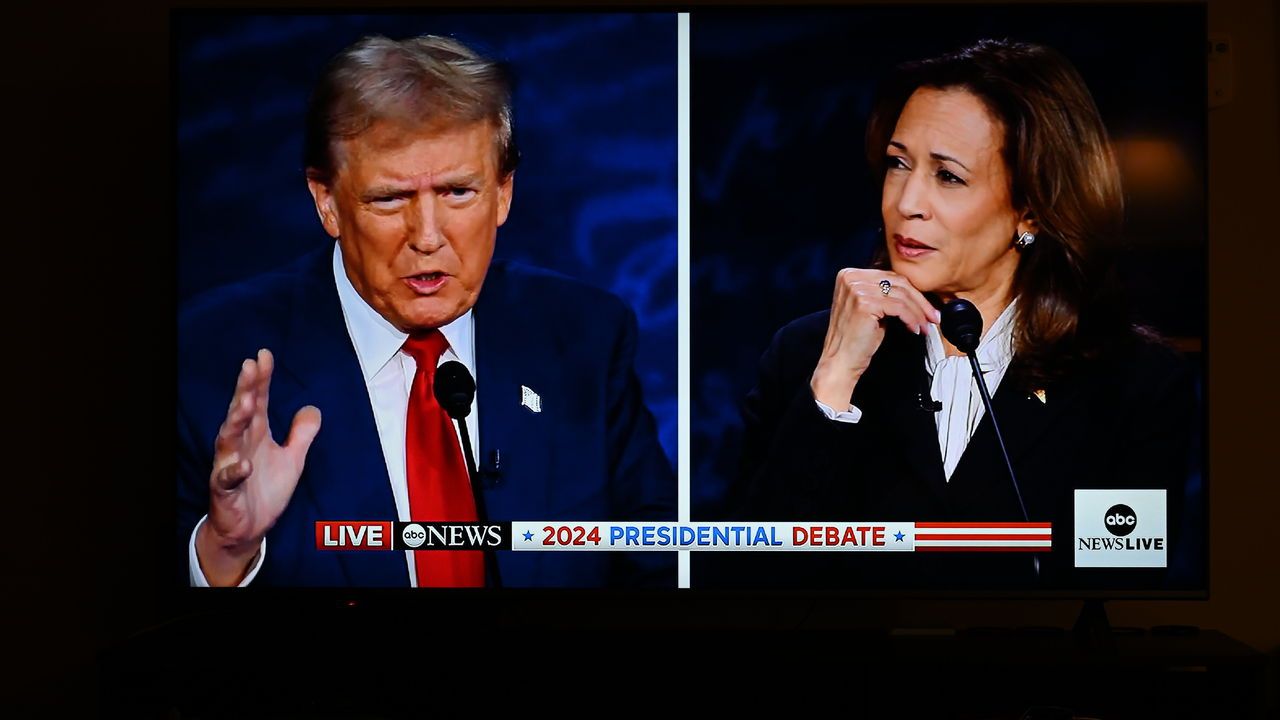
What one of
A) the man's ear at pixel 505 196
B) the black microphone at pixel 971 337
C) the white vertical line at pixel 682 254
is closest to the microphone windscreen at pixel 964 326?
the black microphone at pixel 971 337

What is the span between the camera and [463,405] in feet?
9.16

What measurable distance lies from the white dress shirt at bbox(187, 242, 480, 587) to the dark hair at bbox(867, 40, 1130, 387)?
4.07ft

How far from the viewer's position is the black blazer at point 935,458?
2738 millimetres

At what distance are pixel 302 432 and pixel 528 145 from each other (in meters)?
0.82

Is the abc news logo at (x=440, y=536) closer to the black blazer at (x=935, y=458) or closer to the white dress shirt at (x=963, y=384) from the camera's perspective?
the black blazer at (x=935, y=458)

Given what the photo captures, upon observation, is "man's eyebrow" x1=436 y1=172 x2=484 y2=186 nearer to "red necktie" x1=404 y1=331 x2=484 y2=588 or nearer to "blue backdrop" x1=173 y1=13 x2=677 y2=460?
"blue backdrop" x1=173 y1=13 x2=677 y2=460

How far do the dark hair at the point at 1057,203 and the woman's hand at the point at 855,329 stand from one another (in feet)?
0.89

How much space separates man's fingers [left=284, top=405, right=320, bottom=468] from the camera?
2.80 meters

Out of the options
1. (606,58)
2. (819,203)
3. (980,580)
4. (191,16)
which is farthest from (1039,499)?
(191,16)

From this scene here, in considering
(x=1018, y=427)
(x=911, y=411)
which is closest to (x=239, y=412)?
(x=911, y=411)

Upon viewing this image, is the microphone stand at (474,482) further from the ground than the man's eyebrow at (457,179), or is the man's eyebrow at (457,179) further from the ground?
the man's eyebrow at (457,179)

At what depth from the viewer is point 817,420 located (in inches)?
109

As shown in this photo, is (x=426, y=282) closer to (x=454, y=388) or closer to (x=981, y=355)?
(x=454, y=388)

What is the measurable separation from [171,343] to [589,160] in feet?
3.39
